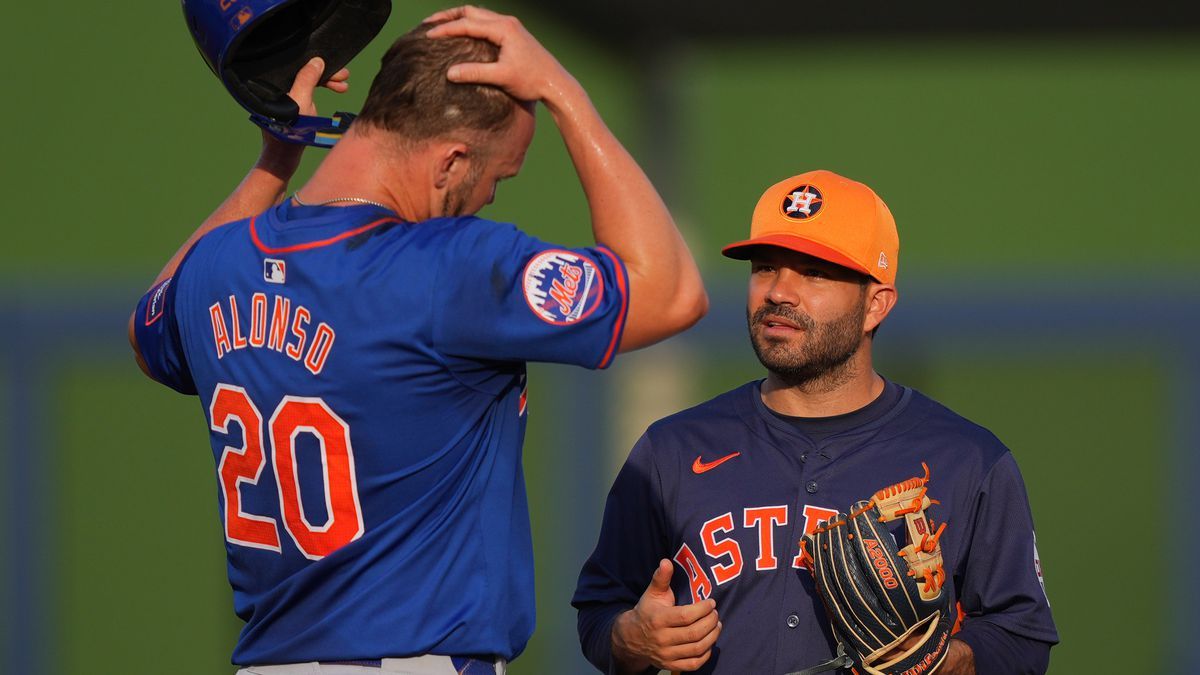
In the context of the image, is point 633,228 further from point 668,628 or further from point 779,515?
point 779,515

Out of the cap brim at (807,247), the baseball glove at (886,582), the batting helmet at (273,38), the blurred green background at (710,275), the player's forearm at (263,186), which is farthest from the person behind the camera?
the blurred green background at (710,275)

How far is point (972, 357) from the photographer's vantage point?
20.2 feet

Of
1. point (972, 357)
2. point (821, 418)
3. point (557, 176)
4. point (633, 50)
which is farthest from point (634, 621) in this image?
point (557, 176)

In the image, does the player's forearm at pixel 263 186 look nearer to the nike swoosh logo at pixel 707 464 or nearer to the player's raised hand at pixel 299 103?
the player's raised hand at pixel 299 103

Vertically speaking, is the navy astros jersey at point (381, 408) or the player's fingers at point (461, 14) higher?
the player's fingers at point (461, 14)

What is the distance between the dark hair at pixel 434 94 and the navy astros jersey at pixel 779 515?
0.97 m

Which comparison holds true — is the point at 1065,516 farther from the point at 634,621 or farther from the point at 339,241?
the point at 339,241

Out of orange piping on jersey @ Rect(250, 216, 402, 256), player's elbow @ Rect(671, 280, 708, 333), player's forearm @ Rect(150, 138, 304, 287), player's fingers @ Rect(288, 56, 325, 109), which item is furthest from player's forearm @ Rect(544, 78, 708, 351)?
player's forearm @ Rect(150, 138, 304, 287)

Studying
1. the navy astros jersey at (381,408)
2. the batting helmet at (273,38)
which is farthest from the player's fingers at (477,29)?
the batting helmet at (273,38)

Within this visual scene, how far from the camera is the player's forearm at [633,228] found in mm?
2168

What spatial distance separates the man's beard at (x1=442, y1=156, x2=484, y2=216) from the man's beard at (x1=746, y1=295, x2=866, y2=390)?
79cm

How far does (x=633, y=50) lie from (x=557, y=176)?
2.13m

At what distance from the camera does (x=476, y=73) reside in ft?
7.06

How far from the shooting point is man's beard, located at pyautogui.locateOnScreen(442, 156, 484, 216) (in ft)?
7.43
